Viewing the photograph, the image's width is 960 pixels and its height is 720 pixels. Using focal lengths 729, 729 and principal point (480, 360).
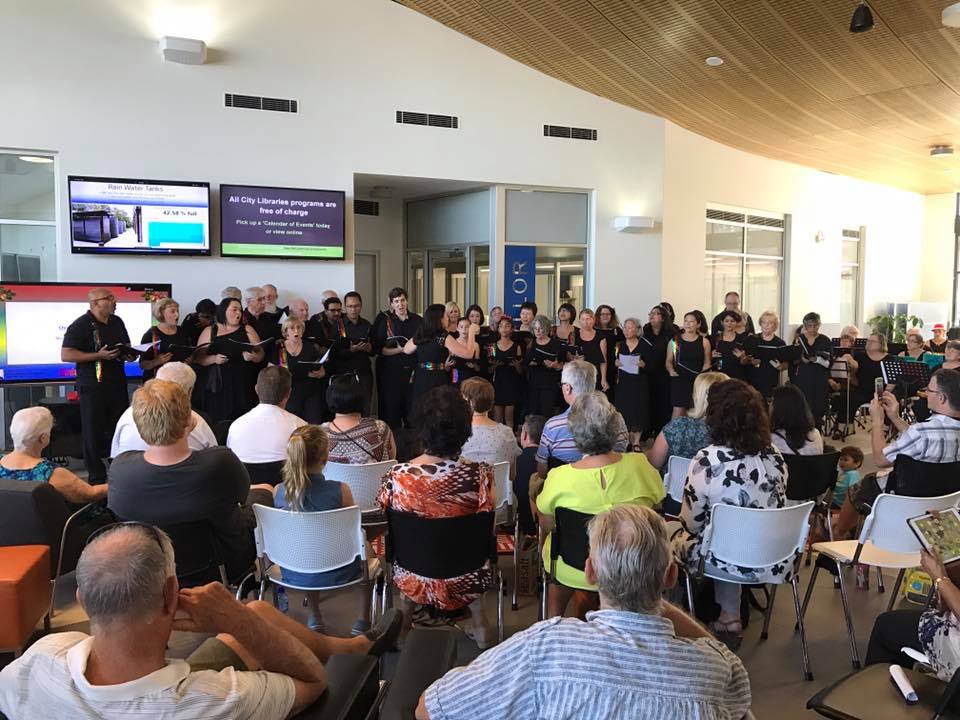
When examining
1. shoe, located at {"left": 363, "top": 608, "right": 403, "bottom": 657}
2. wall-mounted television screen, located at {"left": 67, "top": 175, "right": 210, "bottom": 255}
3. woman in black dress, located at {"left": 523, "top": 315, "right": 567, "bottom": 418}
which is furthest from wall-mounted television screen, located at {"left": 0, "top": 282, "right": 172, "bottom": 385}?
shoe, located at {"left": 363, "top": 608, "right": 403, "bottom": 657}

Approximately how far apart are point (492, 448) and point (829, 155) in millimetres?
11840

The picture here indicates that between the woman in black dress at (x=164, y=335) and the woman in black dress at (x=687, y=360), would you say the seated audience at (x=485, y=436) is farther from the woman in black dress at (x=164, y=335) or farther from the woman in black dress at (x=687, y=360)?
the woman in black dress at (x=687, y=360)

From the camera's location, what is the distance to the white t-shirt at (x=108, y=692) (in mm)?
1390

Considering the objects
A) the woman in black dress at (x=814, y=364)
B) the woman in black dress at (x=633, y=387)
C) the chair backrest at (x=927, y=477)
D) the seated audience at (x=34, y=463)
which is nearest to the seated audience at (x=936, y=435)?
the chair backrest at (x=927, y=477)

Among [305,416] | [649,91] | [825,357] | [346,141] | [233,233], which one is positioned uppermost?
[649,91]

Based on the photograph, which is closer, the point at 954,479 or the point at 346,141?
the point at 954,479

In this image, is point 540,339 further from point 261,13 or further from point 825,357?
point 261,13

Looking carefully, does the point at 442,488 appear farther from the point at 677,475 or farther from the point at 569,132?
the point at 569,132

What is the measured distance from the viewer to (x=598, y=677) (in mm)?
1394

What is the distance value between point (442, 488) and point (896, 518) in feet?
6.70

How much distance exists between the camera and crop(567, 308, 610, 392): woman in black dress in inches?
324

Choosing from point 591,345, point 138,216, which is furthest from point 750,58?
point 138,216

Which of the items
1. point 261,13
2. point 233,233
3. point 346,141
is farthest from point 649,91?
point 233,233

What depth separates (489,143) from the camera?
9625 mm
